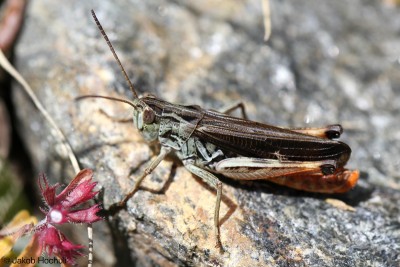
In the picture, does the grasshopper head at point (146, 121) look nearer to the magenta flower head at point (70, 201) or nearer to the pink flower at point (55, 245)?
the magenta flower head at point (70, 201)

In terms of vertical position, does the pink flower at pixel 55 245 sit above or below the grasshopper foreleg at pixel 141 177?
below

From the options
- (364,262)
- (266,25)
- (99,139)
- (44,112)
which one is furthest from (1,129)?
(364,262)

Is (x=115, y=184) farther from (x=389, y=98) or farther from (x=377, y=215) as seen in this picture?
(x=389, y=98)

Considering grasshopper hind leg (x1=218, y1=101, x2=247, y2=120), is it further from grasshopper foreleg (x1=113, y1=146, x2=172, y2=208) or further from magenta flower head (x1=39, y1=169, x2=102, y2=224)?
magenta flower head (x1=39, y1=169, x2=102, y2=224)

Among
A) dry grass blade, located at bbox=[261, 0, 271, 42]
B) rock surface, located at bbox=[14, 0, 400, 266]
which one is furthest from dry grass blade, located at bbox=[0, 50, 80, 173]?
dry grass blade, located at bbox=[261, 0, 271, 42]

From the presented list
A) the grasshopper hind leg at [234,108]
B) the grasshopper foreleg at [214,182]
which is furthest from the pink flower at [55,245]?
the grasshopper hind leg at [234,108]

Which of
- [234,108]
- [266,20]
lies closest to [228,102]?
[234,108]
